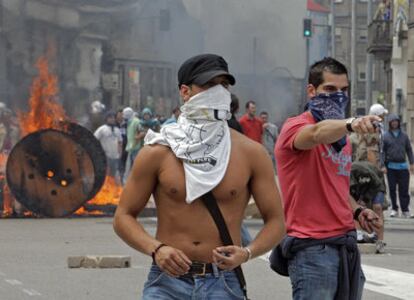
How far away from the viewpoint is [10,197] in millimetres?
18109

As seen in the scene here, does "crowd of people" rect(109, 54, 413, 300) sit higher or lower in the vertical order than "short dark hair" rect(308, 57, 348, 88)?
lower

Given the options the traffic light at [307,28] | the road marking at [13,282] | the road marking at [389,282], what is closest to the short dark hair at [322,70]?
the road marking at [389,282]

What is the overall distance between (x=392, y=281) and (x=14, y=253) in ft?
13.3

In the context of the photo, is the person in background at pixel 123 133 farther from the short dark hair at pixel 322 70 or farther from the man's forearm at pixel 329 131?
the man's forearm at pixel 329 131

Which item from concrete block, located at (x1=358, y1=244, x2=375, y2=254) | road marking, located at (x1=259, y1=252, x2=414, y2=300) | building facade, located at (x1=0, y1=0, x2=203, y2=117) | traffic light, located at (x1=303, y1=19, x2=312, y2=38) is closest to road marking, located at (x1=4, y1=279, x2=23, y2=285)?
road marking, located at (x1=259, y1=252, x2=414, y2=300)

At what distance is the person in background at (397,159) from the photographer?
1881 cm

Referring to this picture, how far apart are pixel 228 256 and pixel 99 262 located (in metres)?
7.07

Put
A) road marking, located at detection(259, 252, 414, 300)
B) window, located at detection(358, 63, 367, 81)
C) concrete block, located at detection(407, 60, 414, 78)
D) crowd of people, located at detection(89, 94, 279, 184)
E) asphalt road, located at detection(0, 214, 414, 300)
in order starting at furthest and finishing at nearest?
window, located at detection(358, 63, 367, 81)
concrete block, located at detection(407, 60, 414, 78)
crowd of people, located at detection(89, 94, 279, 184)
road marking, located at detection(259, 252, 414, 300)
asphalt road, located at detection(0, 214, 414, 300)

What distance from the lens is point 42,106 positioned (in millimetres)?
19297

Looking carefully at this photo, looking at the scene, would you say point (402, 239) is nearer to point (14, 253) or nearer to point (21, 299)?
point (14, 253)

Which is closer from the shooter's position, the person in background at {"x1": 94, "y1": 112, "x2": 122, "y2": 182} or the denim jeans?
the denim jeans

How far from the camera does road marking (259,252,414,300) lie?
10547mm

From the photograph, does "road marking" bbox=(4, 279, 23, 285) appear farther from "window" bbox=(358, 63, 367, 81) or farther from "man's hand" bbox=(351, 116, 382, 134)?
"window" bbox=(358, 63, 367, 81)

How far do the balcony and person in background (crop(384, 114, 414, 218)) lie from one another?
127 feet
